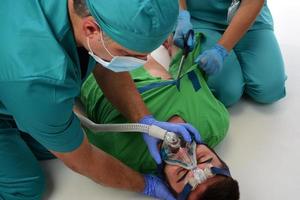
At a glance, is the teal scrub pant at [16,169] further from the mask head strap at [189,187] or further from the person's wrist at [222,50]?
the person's wrist at [222,50]

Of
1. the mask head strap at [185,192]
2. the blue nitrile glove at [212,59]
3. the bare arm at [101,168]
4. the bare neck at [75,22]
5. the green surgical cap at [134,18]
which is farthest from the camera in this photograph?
the blue nitrile glove at [212,59]

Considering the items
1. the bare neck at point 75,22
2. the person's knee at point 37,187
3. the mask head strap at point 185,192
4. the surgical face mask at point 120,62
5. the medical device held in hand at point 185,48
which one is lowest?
the person's knee at point 37,187

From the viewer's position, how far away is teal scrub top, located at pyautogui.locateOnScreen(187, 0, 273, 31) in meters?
1.83

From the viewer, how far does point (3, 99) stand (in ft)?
3.59

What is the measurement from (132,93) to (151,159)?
0.87ft

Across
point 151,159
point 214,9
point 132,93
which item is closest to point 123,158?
point 151,159

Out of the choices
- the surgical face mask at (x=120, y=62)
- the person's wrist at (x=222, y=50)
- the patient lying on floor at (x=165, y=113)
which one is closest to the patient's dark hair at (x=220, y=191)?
the patient lying on floor at (x=165, y=113)

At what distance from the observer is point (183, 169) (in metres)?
1.39

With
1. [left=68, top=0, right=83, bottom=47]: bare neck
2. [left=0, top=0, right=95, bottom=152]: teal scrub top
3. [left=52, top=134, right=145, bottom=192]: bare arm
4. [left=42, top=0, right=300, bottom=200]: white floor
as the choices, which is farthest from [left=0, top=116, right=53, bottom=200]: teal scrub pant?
[left=68, top=0, right=83, bottom=47]: bare neck

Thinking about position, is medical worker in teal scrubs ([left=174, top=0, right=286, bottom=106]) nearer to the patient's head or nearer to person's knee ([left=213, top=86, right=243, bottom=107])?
person's knee ([left=213, top=86, right=243, bottom=107])

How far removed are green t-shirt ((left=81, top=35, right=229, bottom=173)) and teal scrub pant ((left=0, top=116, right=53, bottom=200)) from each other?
25 cm

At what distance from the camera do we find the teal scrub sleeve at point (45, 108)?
101 cm

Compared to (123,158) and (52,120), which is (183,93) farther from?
(52,120)

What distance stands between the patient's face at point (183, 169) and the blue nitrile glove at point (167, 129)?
0.05m
